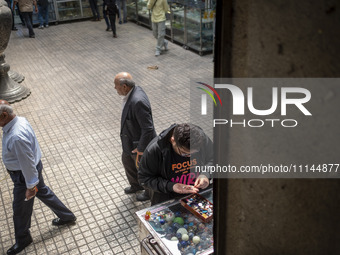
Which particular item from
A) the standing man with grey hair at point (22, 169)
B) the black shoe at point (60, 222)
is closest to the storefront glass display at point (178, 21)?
the black shoe at point (60, 222)

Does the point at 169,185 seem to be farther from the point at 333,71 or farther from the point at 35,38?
the point at 35,38

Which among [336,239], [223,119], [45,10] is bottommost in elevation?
[45,10]

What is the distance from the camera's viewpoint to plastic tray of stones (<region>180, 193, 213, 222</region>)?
10.3ft

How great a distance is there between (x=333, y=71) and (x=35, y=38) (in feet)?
42.2

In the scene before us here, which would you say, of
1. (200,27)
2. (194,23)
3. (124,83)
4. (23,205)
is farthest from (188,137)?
(194,23)

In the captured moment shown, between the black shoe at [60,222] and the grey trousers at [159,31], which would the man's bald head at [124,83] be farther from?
the grey trousers at [159,31]

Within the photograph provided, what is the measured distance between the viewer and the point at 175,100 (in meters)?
8.05

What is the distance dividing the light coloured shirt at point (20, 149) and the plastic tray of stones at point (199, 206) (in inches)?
71.1

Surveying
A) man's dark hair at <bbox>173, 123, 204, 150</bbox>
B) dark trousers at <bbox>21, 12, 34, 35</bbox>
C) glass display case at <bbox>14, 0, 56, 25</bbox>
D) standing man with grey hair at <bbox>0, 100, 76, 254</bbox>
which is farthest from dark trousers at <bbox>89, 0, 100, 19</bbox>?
man's dark hair at <bbox>173, 123, 204, 150</bbox>

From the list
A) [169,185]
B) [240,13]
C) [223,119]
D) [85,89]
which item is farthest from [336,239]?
[85,89]

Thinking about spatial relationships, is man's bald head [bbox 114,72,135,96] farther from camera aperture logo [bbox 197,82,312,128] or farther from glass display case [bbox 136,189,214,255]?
camera aperture logo [bbox 197,82,312,128]

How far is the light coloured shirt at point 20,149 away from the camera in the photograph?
3990 mm

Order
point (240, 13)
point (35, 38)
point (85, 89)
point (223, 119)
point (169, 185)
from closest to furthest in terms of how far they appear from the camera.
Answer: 1. point (240, 13)
2. point (223, 119)
3. point (169, 185)
4. point (85, 89)
5. point (35, 38)

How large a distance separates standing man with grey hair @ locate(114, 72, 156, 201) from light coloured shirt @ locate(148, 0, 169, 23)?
19.6ft
